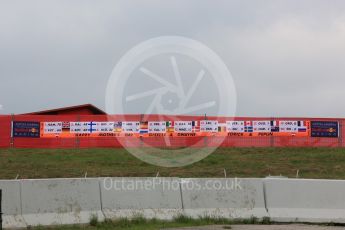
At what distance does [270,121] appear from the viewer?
31094 millimetres

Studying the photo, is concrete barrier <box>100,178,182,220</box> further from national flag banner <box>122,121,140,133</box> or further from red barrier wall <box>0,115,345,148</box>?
national flag banner <box>122,121,140,133</box>

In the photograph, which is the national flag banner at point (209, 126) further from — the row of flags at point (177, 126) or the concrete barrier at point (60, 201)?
the concrete barrier at point (60, 201)

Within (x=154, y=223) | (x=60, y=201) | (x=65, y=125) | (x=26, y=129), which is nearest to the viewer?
(x=154, y=223)

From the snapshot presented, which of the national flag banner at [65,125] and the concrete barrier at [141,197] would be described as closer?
the concrete barrier at [141,197]

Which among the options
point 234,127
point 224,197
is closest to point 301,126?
point 234,127

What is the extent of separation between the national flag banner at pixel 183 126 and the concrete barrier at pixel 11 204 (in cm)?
1992

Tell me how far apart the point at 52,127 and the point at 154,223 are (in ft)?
68.5

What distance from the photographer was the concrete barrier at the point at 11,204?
10.9 meters

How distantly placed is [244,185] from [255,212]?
619 millimetres

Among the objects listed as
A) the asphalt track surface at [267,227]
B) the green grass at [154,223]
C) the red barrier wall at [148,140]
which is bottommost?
the asphalt track surface at [267,227]

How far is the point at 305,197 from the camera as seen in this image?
40.4 ft

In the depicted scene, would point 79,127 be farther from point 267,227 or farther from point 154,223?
point 267,227

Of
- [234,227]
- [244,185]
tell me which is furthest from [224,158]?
[234,227]

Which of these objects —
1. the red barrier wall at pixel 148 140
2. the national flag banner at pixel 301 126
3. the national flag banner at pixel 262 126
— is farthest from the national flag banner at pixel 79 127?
the national flag banner at pixel 301 126
